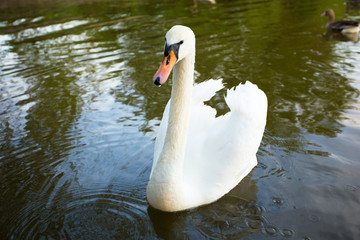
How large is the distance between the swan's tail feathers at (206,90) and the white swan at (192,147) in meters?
0.52

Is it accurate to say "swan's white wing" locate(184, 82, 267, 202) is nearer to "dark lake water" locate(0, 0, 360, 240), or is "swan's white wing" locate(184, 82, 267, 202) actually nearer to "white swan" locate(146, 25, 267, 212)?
"white swan" locate(146, 25, 267, 212)

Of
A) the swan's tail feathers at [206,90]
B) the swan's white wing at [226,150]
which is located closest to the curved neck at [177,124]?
the swan's white wing at [226,150]

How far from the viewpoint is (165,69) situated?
3018 mm

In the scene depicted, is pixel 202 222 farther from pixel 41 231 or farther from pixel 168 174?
pixel 41 231

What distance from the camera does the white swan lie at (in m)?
3.39

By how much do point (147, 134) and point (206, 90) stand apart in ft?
3.98

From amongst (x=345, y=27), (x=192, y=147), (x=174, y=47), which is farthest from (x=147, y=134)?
(x=345, y=27)

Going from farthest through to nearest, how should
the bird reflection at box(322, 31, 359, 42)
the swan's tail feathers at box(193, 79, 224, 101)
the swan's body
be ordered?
the swan's body
the bird reflection at box(322, 31, 359, 42)
the swan's tail feathers at box(193, 79, 224, 101)

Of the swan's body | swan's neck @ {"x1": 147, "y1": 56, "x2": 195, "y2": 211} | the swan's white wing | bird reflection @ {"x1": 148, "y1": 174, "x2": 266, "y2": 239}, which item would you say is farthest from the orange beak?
the swan's body

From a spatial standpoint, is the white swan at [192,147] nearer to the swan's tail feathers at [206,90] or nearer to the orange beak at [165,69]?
the orange beak at [165,69]

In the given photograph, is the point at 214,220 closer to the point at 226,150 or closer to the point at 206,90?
the point at 226,150

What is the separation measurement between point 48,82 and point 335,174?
622cm

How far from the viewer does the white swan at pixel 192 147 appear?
339 cm

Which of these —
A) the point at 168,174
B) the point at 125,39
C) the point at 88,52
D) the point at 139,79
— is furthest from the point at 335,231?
the point at 125,39
